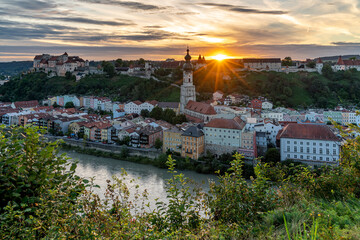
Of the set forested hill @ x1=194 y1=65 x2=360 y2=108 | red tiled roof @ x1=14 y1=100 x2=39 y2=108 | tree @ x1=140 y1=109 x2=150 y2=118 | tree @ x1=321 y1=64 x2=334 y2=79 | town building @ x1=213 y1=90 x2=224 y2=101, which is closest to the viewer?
tree @ x1=140 y1=109 x2=150 y2=118

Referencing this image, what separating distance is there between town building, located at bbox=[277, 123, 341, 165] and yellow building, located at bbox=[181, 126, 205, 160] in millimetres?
3949

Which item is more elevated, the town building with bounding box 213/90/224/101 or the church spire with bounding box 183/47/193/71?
the church spire with bounding box 183/47/193/71

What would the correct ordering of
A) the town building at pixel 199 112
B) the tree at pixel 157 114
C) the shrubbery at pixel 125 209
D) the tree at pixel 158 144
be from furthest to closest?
the tree at pixel 157 114 → the town building at pixel 199 112 → the tree at pixel 158 144 → the shrubbery at pixel 125 209

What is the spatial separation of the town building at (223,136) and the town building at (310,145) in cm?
220

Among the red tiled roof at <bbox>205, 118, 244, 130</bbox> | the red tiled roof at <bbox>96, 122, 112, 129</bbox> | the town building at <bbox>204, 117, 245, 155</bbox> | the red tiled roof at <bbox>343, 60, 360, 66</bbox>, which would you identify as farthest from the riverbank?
the red tiled roof at <bbox>343, 60, 360, 66</bbox>

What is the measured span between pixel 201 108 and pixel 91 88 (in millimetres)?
17514

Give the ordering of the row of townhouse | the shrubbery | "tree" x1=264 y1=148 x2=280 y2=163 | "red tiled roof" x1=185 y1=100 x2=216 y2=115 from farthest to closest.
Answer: "red tiled roof" x1=185 y1=100 x2=216 y2=115
the row of townhouse
"tree" x1=264 y1=148 x2=280 y2=163
the shrubbery

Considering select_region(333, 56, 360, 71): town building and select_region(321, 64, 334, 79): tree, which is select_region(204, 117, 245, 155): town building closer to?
select_region(321, 64, 334, 79): tree

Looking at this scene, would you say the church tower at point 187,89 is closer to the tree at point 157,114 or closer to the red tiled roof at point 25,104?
the tree at point 157,114

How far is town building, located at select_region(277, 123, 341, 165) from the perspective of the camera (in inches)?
507

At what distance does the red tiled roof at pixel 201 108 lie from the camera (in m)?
20.2

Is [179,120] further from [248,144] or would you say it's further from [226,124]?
[248,144]

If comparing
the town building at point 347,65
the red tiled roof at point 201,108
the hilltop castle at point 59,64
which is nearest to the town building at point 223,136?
the red tiled roof at point 201,108

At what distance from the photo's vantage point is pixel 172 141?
15.1m
